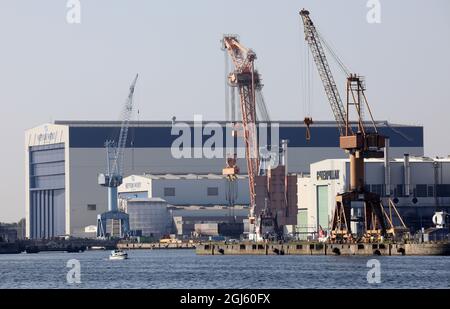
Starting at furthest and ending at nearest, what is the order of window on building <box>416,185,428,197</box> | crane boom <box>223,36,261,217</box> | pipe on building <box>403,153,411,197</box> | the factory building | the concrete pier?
crane boom <box>223,36,261,217</box> → window on building <box>416,185,428,197</box> → the factory building → pipe on building <box>403,153,411,197</box> → the concrete pier

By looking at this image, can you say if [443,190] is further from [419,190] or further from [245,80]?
[245,80]

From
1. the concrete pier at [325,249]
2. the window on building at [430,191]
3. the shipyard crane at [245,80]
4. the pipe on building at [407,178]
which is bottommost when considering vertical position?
the concrete pier at [325,249]

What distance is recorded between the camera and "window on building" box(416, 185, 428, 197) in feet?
578

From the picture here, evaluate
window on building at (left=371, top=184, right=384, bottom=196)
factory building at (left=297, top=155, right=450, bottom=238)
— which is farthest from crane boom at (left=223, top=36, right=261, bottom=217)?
window on building at (left=371, top=184, right=384, bottom=196)

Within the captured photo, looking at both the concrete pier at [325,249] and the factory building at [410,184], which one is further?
the factory building at [410,184]

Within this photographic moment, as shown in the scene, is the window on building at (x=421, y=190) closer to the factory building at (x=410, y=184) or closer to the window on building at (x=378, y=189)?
the factory building at (x=410, y=184)

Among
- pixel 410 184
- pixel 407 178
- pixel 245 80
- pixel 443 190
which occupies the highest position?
pixel 245 80

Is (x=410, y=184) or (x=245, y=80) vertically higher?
(x=245, y=80)

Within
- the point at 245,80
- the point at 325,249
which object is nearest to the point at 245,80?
the point at 245,80

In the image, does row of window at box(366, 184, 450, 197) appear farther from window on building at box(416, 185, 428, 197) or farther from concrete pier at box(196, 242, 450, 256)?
concrete pier at box(196, 242, 450, 256)

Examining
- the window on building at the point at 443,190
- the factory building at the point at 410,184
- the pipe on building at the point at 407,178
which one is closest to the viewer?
the pipe on building at the point at 407,178

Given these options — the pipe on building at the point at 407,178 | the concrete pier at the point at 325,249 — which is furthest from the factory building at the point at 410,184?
the concrete pier at the point at 325,249

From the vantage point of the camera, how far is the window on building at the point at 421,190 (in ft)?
578

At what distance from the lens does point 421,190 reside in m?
176
